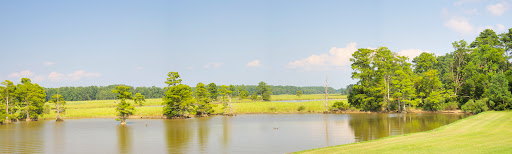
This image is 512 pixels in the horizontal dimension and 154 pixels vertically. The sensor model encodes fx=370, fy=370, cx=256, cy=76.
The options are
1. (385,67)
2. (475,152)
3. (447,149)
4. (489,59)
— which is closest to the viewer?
(475,152)

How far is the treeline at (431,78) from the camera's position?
70.6m

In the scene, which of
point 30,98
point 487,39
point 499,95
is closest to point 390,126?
point 499,95

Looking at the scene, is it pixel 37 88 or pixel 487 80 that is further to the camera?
pixel 37 88

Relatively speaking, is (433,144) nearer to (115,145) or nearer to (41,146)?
(115,145)

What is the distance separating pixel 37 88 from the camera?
273 feet

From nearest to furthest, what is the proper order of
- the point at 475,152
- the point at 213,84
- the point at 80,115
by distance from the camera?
the point at 475,152 → the point at 80,115 → the point at 213,84

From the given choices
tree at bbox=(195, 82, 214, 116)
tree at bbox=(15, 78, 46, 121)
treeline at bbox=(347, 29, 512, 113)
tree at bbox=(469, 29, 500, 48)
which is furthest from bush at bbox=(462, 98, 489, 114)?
tree at bbox=(15, 78, 46, 121)

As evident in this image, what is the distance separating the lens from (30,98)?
263ft

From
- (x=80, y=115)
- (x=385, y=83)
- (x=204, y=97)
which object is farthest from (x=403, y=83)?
(x=80, y=115)

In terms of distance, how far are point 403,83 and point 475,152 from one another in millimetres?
62536

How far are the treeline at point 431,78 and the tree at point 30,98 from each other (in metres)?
71.1

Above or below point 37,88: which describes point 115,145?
below

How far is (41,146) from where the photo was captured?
123ft

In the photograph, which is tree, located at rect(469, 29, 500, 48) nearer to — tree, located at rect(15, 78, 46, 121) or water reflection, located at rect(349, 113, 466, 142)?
water reflection, located at rect(349, 113, 466, 142)
